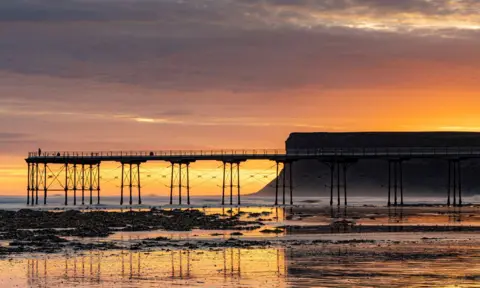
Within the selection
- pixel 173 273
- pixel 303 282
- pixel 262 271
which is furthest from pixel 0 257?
pixel 303 282

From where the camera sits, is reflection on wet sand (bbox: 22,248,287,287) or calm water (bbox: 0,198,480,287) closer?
calm water (bbox: 0,198,480,287)

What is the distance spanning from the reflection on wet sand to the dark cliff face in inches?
5418

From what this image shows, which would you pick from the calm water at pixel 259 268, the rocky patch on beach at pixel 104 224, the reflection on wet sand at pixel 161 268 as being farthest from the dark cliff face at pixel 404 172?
the reflection on wet sand at pixel 161 268

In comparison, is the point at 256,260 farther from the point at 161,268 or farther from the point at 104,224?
the point at 104,224

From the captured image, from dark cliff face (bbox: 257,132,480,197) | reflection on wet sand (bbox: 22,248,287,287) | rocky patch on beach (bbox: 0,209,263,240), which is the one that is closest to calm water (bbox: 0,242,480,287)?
reflection on wet sand (bbox: 22,248,287,287)

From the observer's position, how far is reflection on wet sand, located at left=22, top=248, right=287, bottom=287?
122 ft

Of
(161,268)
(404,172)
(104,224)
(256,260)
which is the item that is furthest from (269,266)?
(404,172)

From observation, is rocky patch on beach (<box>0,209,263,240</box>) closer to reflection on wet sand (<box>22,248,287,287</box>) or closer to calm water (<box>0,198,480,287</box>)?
calm water (<box>0,198,480,287</box>)

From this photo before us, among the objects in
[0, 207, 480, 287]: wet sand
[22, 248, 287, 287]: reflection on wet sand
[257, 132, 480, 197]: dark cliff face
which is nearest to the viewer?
[0, 207, 480, 287]: wet sand

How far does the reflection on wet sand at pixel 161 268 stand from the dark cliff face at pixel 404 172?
451 ft

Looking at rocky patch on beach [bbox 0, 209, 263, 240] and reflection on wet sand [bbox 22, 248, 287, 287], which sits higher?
rocky patch on beach [bbox 0, 209, 263, 240]

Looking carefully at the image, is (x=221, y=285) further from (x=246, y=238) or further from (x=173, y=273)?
(x=246, y=238)

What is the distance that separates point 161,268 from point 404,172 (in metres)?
152

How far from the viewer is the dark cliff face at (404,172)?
182250 millimetres
